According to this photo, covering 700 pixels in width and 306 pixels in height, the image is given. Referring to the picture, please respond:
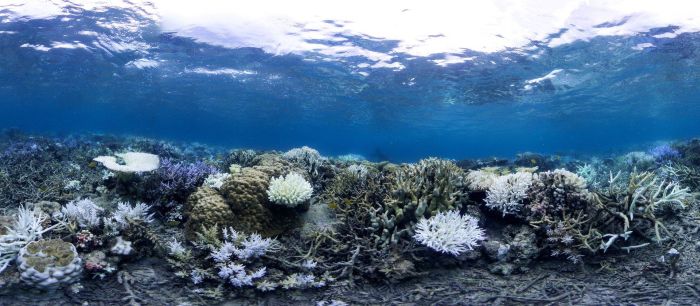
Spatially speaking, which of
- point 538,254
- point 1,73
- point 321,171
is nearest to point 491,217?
point 538,254

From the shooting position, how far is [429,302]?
4.61 metres

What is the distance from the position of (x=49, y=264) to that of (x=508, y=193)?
6258 mm

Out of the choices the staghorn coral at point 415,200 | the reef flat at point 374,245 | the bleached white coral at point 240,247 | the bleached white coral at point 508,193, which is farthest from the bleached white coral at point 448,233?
the bleached white coral at point 240,247

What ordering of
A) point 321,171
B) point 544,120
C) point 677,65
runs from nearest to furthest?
point 321,171, point 677,65, point 544,120

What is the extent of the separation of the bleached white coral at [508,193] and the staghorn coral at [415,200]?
506 mm

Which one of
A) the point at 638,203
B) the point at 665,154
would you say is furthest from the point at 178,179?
the point at 665,154

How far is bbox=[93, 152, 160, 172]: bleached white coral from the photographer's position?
612 cm

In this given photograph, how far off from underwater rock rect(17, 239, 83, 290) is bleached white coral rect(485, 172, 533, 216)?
5817mm

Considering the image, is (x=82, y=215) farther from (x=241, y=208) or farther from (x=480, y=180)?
(x=480, y=180)

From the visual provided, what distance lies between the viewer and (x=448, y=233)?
16.7ft

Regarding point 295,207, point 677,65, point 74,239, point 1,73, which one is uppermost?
point 677,65

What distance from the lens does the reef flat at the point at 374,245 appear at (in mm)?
4570

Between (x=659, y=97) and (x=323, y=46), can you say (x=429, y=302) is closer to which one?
(x=323, y=46)

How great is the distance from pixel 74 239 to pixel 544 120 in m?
53.4
